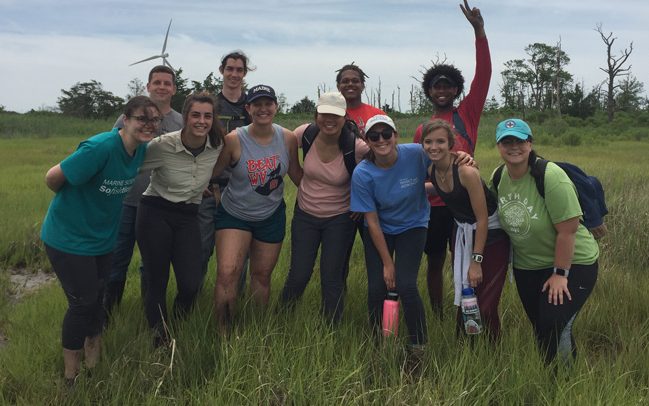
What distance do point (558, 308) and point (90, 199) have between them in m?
2.81

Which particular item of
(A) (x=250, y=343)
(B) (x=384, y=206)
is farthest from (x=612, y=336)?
(A) (x=250, y=343)

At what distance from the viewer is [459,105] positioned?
383 centimetres

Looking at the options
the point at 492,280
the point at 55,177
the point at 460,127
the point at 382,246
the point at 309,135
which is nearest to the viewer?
the point at 55,177

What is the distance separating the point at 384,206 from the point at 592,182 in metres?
1.28

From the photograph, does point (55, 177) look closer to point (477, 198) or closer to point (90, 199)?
point (90, 199)

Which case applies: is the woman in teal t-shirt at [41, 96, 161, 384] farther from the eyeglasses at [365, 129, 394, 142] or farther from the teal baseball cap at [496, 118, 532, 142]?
the teal baseball cap at [496, 118, 532, 142]

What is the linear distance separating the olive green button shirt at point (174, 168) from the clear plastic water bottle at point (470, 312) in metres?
1.91

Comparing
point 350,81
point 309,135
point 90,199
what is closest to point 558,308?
point 309,135

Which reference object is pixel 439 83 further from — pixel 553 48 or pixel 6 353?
pixel 553 48

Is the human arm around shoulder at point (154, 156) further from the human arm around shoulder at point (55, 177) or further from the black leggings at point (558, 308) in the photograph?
the black leggings at point (558, 308)

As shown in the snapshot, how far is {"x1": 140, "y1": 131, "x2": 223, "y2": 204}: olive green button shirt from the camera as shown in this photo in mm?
3293

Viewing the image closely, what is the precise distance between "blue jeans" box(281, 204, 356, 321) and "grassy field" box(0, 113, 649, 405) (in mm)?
155

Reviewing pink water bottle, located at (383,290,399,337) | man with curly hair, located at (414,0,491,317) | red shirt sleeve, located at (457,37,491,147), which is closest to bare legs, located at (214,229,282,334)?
pink water bottle, located at (383,290,399,337)

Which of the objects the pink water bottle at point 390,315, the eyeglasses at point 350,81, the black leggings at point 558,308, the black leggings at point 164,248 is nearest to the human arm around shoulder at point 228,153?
the black leggings at point 164,248
